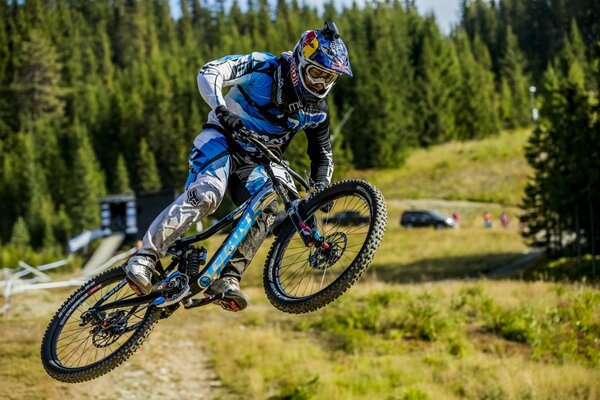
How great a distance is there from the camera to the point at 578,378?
21750 millimetres

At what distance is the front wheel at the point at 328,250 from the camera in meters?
7.58

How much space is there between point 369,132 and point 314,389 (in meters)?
82.3

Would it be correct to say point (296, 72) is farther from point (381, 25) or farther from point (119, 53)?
point (119, 53)

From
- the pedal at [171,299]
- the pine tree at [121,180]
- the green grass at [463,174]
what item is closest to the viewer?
the pedal at [171,299]

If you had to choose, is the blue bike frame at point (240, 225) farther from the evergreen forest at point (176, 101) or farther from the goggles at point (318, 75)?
the evergreen forest at point (176, 101)

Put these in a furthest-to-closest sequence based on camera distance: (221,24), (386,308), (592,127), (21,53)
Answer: (221,24)
(21,53)
(592,127)
(386,308)

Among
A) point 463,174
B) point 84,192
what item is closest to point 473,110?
point 463,174

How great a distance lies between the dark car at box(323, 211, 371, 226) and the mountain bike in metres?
0.02

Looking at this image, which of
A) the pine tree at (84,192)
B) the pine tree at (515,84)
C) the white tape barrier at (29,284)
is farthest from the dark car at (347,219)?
the pine tree at (515,84)

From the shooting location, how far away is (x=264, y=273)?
8.31 metres

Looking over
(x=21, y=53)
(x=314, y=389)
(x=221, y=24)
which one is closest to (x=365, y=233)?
(x=314, y=389)

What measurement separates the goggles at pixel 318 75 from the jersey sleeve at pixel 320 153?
1023 mm

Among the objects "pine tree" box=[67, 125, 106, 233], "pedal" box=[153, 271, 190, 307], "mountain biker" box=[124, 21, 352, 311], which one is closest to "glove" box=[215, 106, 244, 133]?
"mountain biker" box=[124, 21, 352, 311]

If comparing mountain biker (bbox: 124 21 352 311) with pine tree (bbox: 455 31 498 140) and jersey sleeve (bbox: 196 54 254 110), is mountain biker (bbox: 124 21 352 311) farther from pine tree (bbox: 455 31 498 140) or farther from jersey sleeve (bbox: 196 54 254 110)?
pine tree (bbox: 455 31 498 140)
